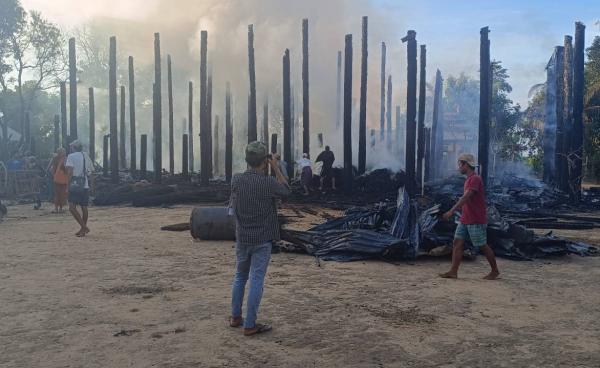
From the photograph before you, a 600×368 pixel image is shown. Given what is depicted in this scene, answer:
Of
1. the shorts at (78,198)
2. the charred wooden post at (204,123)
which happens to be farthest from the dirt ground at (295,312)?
the charred wooden post at (204,123)

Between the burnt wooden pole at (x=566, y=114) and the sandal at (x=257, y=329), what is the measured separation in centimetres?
1546

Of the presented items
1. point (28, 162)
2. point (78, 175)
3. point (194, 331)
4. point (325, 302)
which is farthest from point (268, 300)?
point (28, 162)

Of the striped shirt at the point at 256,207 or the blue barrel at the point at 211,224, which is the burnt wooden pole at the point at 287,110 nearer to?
the blue barrel at the point at 211,224

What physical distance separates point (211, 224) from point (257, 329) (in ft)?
16.4

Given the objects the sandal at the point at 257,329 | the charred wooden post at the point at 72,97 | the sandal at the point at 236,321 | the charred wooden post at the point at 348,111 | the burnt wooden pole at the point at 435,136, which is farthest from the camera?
the burnt wooden pole at the point at 435,136

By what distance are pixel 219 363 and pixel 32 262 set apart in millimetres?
4684

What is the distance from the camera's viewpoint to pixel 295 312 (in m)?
5.04

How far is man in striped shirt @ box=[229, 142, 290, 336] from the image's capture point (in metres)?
4.43

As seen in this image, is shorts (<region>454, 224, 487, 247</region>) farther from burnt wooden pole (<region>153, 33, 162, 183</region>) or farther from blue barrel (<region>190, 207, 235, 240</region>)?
burnt wooden pole (<region>153, 33, 162, 183</region>)

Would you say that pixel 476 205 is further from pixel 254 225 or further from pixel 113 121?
pixel 113 121

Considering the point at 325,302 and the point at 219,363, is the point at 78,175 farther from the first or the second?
the point at 219,363

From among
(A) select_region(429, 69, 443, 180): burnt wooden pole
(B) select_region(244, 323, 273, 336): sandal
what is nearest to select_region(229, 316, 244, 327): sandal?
(B) select_region(244, 323, 273, 336): sandal

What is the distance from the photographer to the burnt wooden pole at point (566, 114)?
1748cm

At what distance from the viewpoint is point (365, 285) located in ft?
20.2
